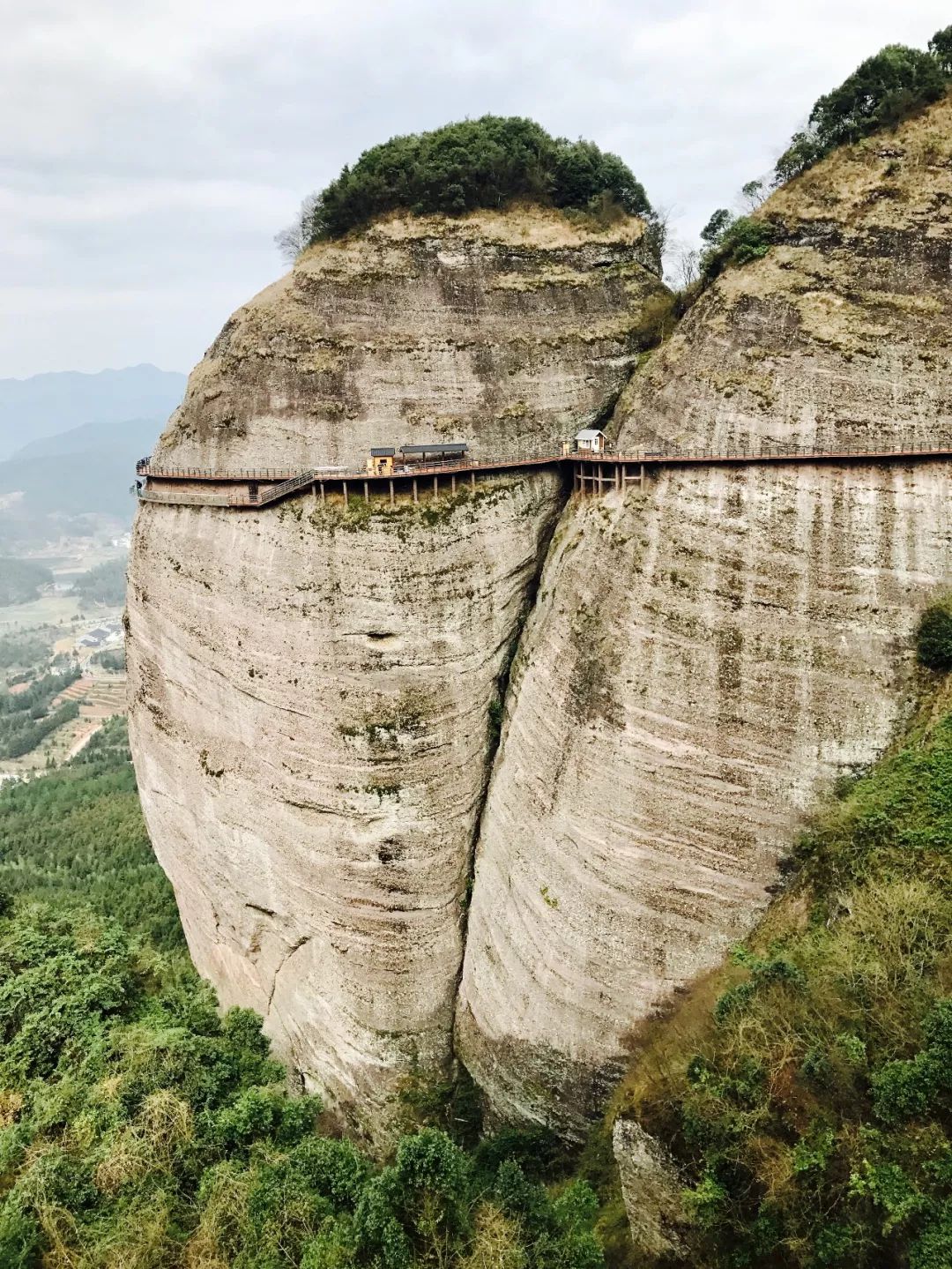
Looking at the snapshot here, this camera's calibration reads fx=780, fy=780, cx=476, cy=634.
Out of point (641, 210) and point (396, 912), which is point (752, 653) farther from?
point (641, 210)

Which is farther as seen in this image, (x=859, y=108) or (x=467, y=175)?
(x=467, y=175)

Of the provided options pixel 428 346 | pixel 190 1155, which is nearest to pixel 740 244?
pixel 428 346

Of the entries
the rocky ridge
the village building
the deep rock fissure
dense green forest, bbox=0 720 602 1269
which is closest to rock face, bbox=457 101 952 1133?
the rocky ridge

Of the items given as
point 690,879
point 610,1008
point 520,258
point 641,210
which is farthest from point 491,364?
point 610,1008

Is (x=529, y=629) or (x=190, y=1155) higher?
(x=529, y=629)

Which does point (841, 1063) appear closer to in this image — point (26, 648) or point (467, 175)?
point (467, 175)

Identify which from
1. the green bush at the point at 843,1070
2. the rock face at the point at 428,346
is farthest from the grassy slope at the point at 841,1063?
the rock face at the point at 428,346

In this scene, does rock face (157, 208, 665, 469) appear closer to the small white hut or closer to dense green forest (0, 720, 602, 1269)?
the small white hut
